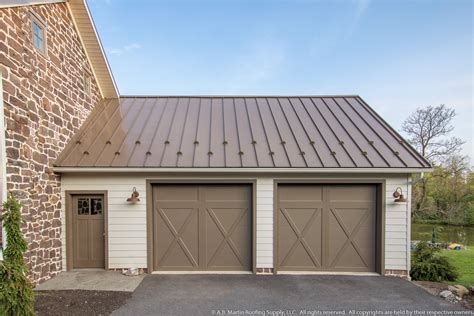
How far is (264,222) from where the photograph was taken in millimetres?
5520

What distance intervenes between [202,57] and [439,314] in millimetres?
16554

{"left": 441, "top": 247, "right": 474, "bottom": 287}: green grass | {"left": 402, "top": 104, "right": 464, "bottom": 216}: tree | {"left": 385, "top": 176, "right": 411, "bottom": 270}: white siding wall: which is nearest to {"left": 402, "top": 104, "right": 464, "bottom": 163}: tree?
{"left": 402, "top": 104, "right": 464, "bottom": 216}: tree

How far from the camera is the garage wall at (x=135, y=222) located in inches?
214

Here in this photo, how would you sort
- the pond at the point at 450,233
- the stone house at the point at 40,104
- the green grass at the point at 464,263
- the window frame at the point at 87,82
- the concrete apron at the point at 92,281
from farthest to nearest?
the pond at the point at 450,233, the green grass at the point at 464,263, the window frame at the point at 87,82, the concrete apron at the point at 92,281, the stone house at the point at 40,104

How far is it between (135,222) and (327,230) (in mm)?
4412

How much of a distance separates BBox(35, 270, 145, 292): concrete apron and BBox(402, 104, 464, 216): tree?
695 inches

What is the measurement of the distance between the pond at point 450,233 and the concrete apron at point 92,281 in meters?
17.6

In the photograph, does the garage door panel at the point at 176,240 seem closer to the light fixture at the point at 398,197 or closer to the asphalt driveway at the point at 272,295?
the asphalt driveway at the point at 272,295

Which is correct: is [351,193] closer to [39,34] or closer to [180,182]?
[180,182]

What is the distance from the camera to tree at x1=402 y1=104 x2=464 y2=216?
16.1 meters

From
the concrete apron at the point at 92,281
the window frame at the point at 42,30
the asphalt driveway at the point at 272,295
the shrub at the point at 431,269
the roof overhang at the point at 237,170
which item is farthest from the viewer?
the shrub at the point at 431,269

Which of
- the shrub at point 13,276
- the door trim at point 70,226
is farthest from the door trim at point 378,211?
the shrub at point 13,276

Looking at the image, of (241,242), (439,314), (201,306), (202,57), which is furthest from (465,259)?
(202,57)

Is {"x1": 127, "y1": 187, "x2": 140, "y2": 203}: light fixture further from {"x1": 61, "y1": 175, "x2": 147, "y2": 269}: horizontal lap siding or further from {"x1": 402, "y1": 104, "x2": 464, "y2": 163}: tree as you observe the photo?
{"x1": 402, "y1": 104, "x2": 464, "y2": 163}: tree
